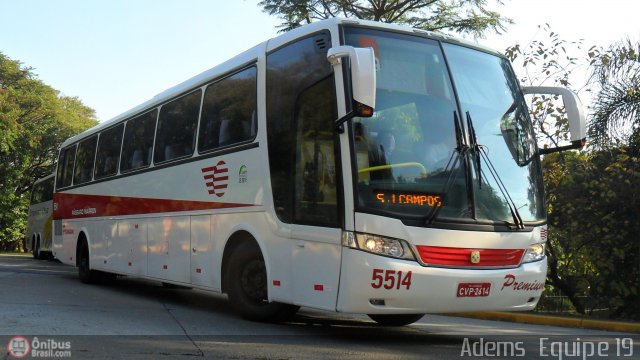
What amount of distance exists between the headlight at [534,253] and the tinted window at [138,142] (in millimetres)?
6404

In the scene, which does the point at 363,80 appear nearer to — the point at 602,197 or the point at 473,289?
the point at 473,289

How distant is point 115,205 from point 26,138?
26709 mm

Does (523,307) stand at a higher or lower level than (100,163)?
lower

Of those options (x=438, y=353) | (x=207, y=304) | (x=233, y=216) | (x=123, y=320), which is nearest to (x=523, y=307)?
(x=438, y=353)

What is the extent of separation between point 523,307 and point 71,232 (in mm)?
10976

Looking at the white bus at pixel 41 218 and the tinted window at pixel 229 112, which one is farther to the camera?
A: the white bus at pixel 41 218

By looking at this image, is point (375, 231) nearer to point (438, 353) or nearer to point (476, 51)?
point (438, 353)

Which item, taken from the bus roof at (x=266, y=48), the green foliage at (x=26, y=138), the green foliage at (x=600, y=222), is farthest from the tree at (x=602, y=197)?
the green foliage at (x=26, y=138)

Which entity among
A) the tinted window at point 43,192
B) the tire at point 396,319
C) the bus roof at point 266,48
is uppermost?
the tinted window at point 43,192

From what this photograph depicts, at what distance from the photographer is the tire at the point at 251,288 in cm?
738

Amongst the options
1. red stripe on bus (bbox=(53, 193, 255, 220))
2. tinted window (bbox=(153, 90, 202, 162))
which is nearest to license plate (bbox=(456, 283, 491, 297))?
red stripe on bus (bbox=(53, 193, 255, 220))

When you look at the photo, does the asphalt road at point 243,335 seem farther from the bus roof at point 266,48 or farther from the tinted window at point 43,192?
the tinted window at point 43,192

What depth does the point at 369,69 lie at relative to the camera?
5445 mm

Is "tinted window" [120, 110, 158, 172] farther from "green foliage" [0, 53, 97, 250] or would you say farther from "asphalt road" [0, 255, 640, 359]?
"green foliage" [0, 53, 97, 250]
